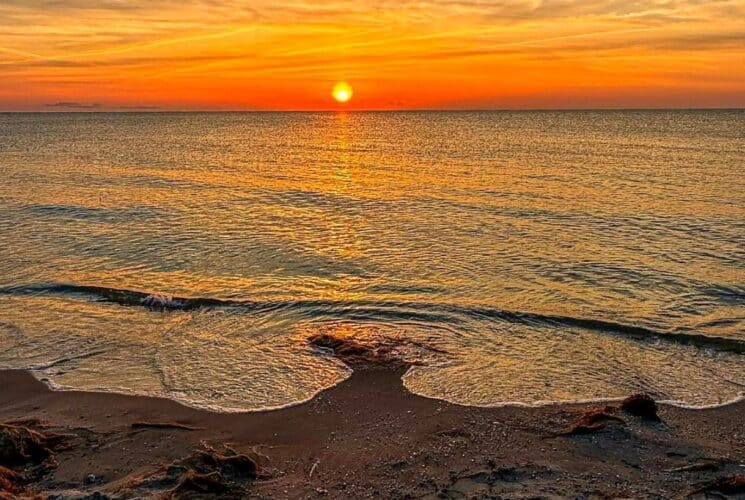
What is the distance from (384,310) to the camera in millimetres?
16484

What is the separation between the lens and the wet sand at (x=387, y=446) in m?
8.29

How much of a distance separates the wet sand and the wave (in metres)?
3.85

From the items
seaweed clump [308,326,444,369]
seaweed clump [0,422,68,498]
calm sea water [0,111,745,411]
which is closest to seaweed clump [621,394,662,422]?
calm sea water [0,111,745,411]

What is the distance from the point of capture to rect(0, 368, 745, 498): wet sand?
8.29 meters

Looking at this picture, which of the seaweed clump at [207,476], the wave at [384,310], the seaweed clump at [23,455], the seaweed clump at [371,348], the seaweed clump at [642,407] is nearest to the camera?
the seaweed clump at [207,476]

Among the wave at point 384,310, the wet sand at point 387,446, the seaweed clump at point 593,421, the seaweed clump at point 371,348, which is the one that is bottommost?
the wet sand at point 387,446

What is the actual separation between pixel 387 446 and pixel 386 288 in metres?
8.94

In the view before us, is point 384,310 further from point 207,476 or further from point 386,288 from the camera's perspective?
point 207,476

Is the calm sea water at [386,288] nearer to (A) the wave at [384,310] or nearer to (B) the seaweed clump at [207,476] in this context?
(A) the wave at [384,310]

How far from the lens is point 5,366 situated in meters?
13.0

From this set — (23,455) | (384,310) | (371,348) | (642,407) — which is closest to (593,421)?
(642,407)

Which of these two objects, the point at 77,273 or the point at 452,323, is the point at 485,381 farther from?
the point at 77,273

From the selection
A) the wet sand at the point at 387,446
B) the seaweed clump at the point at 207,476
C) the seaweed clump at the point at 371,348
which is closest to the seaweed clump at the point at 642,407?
the wet sand at the point at 387,446

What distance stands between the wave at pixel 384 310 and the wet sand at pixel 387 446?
3.85 m
